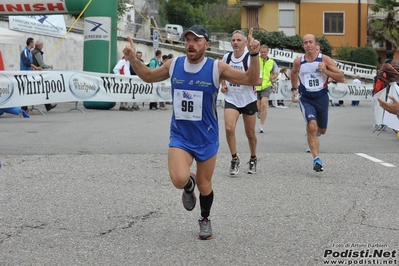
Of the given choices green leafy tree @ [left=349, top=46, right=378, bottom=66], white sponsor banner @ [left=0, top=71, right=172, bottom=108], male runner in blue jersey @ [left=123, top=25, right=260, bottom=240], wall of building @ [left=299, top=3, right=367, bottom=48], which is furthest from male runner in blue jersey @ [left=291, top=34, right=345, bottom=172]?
wall of building @ [left=299, top=3, right=367, bottom=48]

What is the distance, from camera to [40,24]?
100ft

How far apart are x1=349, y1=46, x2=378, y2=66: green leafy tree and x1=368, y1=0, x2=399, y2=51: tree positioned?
3442 mm

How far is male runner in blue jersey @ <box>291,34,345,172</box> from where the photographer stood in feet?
35.9

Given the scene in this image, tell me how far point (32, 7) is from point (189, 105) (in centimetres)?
1712

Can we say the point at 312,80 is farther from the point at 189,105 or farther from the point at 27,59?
the point at 27,59

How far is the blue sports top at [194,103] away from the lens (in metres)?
6.71

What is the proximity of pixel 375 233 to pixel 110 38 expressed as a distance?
1764cm

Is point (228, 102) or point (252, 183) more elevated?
point (228, 102)

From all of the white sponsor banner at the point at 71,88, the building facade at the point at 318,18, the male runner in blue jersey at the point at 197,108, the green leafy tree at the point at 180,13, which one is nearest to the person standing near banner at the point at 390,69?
the white sponsor banner at the point at 71,88

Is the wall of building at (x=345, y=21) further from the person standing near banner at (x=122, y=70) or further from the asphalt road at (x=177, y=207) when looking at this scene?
the asphalt road at (x=177, y=207)

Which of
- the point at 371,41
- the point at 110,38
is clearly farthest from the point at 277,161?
the point at 371,41

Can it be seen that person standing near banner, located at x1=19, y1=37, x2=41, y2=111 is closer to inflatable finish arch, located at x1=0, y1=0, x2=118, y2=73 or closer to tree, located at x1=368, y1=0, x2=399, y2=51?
inflatable finish arch, located at x1=0, y1=0, x2=118, y2=73

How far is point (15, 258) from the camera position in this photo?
5.73 metres

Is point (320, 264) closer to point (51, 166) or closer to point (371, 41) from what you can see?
point (51, 166)
